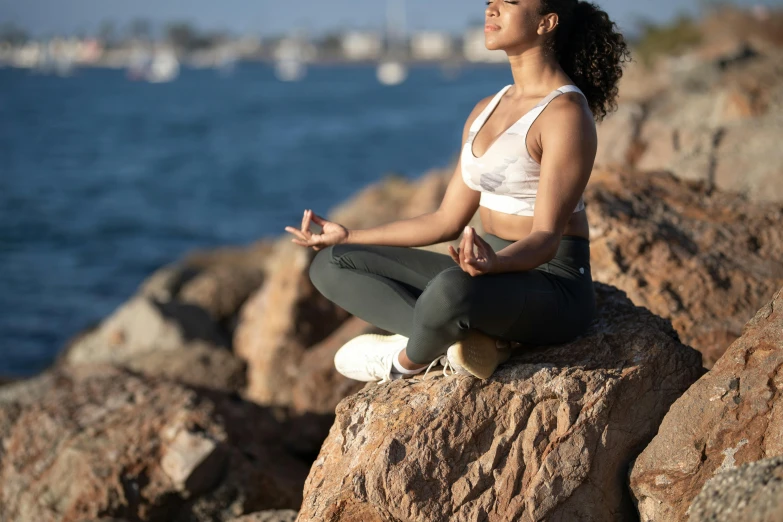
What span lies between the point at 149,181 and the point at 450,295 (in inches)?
1205

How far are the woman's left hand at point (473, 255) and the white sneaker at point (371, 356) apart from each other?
0.62 m

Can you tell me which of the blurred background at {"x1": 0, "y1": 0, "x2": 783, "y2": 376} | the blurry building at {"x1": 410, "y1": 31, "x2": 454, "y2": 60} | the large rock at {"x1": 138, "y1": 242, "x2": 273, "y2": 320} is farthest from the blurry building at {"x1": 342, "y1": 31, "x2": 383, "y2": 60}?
the large rock at {"x1": 138, "y1": 242, "x2": 273, "y2": 320}

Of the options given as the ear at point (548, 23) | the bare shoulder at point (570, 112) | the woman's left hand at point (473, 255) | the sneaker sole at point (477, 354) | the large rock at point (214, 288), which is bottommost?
the large rock at point (214, 288)

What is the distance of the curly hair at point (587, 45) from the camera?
3570 millimetres

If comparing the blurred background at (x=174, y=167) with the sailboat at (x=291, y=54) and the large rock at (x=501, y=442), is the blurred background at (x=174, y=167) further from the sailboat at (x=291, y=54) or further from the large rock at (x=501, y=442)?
the sailboat at (x=291, y=54)

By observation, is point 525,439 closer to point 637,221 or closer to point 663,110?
point 637,221

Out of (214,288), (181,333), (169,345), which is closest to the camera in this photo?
(169,345)

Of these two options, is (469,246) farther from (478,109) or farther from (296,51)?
(296,51)

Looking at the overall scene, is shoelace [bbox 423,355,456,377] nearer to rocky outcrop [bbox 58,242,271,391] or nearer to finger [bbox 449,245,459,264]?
finger [bbox 449,245,459,264]

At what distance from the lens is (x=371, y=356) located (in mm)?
3605

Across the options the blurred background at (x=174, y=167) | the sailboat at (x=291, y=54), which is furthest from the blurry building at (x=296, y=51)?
the blurred background at (x=174, y=167)

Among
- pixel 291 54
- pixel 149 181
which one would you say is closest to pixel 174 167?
pixel 149 181

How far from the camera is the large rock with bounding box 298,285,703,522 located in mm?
3117

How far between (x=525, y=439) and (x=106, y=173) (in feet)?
110
